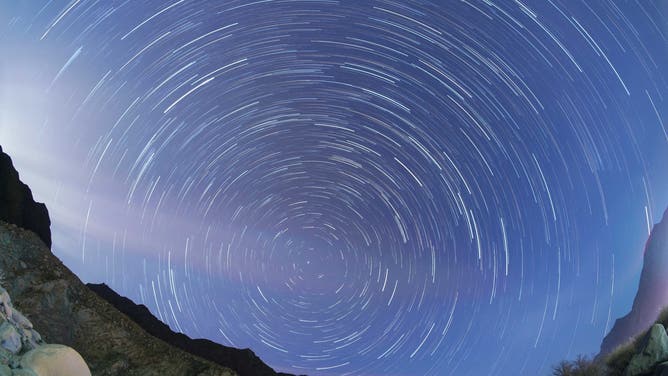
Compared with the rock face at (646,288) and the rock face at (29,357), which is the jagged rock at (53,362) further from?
the rock face at (646,288)

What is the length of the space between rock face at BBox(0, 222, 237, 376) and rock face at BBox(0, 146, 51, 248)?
63.1 feet

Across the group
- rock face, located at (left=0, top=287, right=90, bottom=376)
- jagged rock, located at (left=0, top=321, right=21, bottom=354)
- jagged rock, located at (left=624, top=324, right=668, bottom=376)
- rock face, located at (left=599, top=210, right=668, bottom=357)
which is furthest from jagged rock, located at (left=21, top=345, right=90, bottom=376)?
rock face, located at (left=599, top=210, right=668, bottom=357)

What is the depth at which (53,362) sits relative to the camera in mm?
13633

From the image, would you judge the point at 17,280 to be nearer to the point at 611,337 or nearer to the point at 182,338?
the point at 182,338

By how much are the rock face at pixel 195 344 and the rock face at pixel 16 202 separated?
10921 millimetres

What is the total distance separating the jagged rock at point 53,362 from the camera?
13055 mm

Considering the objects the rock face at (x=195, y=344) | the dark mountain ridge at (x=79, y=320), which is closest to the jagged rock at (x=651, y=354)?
the dark mountain ridge at (x=79, y=320)

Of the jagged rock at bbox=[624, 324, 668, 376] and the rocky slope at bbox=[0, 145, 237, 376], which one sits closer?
the jagged rock at bbox=[624, 324, 668, 376]

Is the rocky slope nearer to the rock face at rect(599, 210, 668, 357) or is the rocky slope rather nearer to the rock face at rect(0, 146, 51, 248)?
the rock face at rect(0, 146, 51, 248)

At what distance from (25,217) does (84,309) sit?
27906 mm

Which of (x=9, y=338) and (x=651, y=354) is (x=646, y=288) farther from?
(x=9, y=338)

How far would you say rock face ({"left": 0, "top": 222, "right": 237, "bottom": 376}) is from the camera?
2580 centimetres

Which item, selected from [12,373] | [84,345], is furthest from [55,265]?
[12,373]

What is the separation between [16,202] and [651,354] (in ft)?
171
